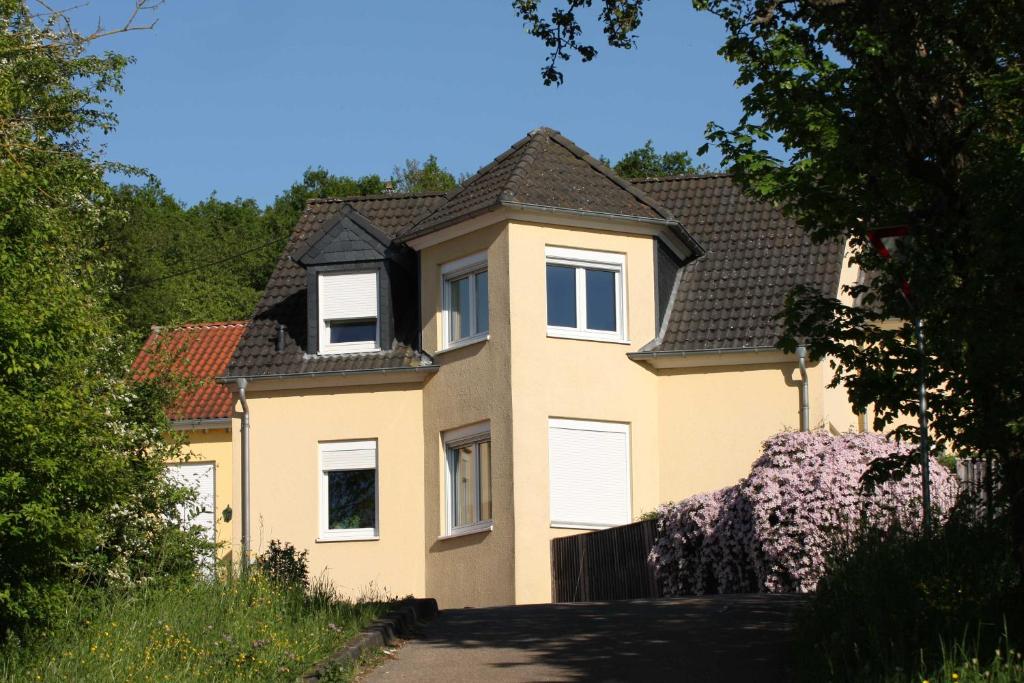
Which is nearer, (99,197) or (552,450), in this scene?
(99,197)

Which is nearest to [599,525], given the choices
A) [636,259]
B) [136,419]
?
[636,259]

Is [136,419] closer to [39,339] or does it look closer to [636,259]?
[39,339]

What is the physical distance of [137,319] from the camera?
2032 inches

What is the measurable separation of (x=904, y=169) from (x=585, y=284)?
14766 mm

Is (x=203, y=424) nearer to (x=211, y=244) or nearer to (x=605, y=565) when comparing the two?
(x=605, y=565)

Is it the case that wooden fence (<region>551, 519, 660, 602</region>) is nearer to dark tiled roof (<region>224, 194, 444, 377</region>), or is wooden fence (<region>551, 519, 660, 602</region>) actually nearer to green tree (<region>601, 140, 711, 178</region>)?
dark tiled roof (<region>224, 194, 444, 377</region>)

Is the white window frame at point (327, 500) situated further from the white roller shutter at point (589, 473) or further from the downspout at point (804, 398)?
the downspout at point (804, 398)

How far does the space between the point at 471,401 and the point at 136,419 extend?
8.35m

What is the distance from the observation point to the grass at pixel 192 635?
13.0 meters

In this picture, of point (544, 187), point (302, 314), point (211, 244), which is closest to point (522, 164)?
point (544, 187)

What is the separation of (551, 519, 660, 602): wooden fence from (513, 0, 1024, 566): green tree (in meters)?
9.96

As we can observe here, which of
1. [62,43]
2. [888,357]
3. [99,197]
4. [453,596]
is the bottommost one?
[453,596]

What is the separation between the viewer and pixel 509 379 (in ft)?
86.7

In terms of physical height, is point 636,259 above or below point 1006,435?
above
